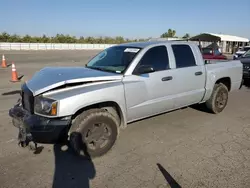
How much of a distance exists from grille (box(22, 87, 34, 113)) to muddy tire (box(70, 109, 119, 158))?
2.15ft

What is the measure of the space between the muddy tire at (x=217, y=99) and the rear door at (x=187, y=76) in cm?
56

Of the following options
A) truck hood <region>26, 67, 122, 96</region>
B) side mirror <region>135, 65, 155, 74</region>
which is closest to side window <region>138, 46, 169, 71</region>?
side mirror <region>135, 65, 155, 74</region>

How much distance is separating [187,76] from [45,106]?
288 cm

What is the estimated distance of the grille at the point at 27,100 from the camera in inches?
126

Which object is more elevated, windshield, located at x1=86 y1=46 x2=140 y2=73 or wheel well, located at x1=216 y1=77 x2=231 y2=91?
windshield, located at x1=86 y1=46 x2=140 y2=73

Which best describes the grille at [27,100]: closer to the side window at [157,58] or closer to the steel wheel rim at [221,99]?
the side window at [157,58]

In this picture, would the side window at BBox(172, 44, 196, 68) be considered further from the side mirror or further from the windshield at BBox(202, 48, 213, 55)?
the windshield at BBox(202, 48, 213, 55)

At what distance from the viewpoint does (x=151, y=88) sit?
3.99 meters

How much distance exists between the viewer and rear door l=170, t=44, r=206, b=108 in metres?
4.46

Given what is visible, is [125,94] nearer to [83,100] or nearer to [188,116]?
[83,100]

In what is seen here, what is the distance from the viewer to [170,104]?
4.41 metres

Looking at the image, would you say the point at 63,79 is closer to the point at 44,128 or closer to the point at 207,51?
the point at 44,128

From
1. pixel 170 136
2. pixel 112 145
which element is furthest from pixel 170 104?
pixel 112 145

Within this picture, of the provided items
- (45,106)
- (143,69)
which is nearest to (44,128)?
(45,106)
